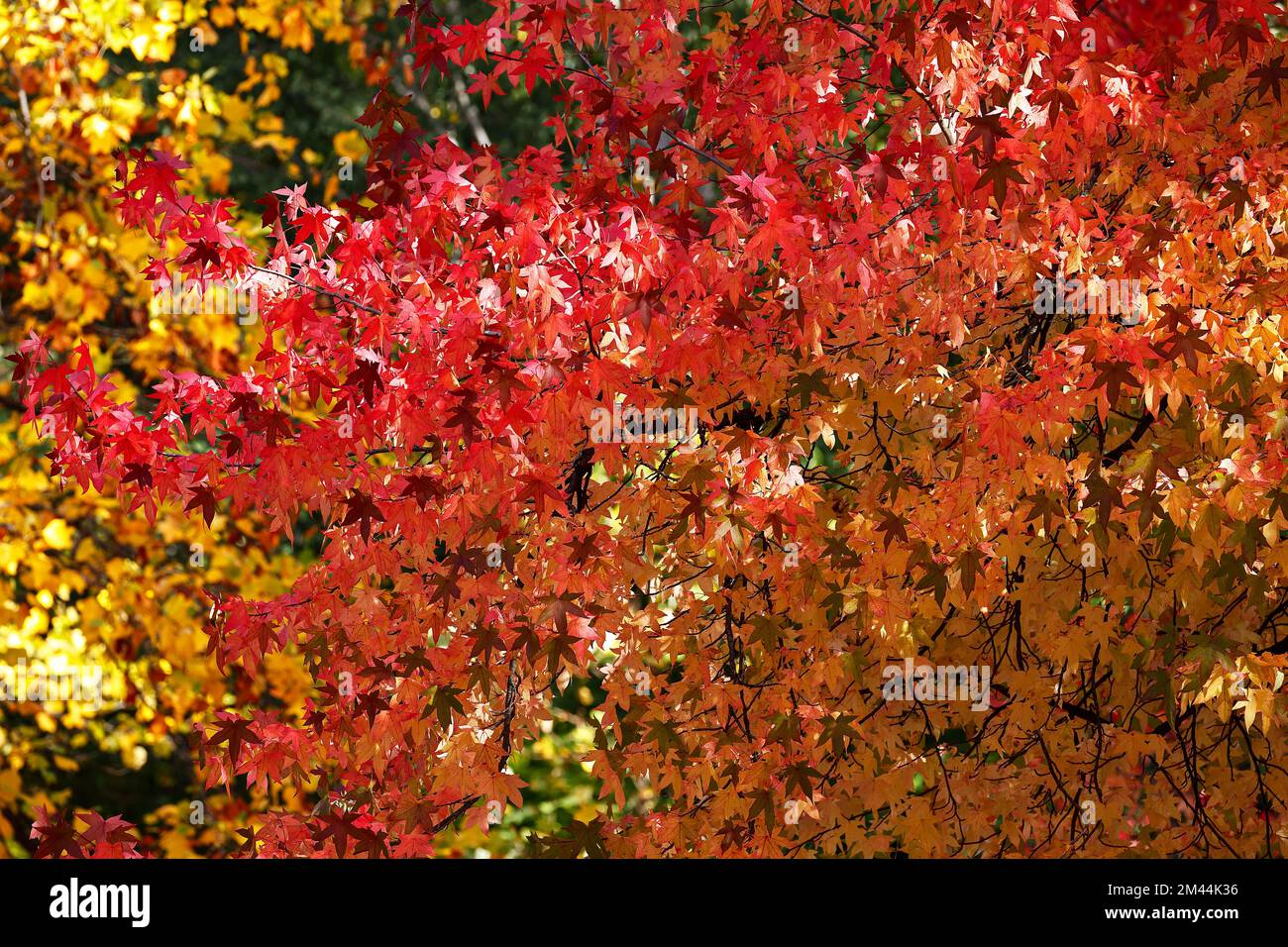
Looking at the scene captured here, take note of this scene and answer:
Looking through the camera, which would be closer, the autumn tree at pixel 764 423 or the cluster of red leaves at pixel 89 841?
the autumn tree at pixel 764 423

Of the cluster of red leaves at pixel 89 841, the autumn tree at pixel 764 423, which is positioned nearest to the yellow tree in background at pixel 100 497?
the cluster of red leaves at pixel 89 841

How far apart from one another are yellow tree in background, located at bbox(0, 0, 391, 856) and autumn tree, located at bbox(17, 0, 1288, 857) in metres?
3.63

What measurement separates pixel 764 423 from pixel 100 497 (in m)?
4.77

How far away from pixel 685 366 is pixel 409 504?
0.86 metres

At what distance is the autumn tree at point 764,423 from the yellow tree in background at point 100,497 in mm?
3630

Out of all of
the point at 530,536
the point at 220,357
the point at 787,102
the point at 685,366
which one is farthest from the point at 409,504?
the point at 220,357

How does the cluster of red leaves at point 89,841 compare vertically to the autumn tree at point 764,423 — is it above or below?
below

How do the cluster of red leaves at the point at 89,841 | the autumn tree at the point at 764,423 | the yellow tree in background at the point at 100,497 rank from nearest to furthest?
the autumn tree at the point at 764,423
the cluster of red leaves at the point at 89,841
the yellow tree in background at the point at 100,497

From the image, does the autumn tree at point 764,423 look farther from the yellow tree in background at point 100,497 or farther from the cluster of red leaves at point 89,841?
the yellow tree in background at point 100,497

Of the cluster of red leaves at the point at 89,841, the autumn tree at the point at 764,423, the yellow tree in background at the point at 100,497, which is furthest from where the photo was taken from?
the yellow tree in background at the point at 100,497

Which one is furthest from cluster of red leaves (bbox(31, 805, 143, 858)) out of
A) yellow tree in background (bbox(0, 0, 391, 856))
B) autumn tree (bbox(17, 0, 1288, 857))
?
yellow tree in background (bbox(0, 0, 391, 856))

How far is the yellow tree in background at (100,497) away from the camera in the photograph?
7699mm
